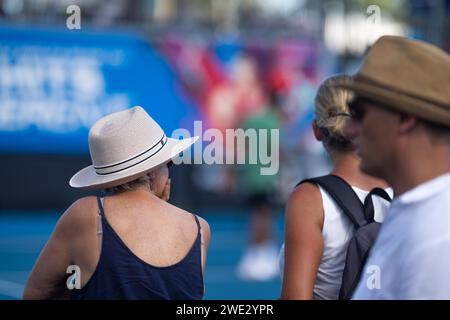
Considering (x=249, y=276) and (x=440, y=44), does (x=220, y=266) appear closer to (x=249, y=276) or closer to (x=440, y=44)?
(x=249, y=276)

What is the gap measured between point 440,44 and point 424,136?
13914mm

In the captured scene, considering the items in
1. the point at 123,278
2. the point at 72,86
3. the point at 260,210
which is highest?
the point at 123,278

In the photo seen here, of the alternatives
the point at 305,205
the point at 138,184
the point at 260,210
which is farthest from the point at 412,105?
the point at 260,210

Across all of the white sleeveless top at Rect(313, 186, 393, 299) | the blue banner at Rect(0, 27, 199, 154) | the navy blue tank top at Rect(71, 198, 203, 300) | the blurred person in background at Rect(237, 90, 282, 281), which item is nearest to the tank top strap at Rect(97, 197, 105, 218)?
the navy blue tank top at Rect(71, 198, 203, 300)

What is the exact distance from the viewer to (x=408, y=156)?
84.3 inches

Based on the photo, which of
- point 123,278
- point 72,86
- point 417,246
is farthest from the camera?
A: point 72,86

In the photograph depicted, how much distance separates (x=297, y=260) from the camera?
9.95ft

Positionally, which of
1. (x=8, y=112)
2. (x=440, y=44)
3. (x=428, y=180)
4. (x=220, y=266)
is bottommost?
(x=220, y=266)

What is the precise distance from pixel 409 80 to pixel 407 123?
10 centimetres

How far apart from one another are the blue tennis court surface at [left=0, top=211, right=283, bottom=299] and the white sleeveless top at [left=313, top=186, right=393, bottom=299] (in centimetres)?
558

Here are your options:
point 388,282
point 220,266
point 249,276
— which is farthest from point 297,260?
point 220,266

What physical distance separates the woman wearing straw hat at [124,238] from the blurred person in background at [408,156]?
913mm

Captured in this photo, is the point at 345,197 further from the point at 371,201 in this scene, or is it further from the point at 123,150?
the point at 123,150
